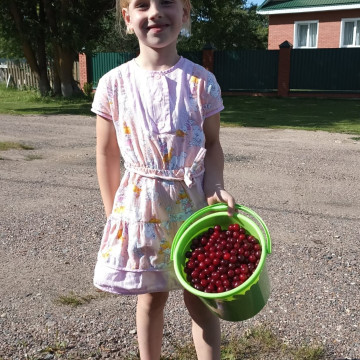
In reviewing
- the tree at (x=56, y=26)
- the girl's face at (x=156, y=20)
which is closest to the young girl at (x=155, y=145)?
the girl's face at (x=156, y=20)

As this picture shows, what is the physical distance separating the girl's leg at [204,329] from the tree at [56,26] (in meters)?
15.5

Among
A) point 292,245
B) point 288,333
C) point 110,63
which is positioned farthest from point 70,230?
point 110,63

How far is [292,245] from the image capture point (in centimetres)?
388

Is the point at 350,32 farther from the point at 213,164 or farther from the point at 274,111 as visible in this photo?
the point at 213,164

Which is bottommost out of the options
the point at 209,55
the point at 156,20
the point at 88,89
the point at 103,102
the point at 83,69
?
the point at 88,89

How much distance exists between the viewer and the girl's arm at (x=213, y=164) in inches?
76.6

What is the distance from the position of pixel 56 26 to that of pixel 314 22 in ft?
40.8

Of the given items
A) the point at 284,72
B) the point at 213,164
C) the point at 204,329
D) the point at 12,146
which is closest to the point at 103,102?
the point at 213,164

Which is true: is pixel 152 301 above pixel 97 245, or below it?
above

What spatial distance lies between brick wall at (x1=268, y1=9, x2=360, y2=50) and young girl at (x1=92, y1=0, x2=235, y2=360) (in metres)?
22.7

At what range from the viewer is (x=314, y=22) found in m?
23.7

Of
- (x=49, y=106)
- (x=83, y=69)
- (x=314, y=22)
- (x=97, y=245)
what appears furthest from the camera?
(x=314, y=22)

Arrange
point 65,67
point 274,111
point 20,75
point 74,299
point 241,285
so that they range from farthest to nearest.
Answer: point 20,75
point 65,67
point 274,111
point 74,299
point 241,285

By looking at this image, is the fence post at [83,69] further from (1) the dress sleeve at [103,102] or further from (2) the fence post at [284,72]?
(1) the dress sleeve at [103,102]
